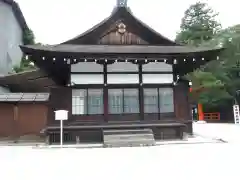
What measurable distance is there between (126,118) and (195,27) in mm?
27559

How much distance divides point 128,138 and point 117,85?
8.23 ft

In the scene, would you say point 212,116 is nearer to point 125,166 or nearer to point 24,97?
point 24,97

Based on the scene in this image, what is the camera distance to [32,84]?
16641 millimetres

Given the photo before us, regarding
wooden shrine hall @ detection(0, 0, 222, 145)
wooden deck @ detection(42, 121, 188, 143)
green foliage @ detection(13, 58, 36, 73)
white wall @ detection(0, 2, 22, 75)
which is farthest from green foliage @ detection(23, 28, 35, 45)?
A: wooden deck @ detection(42, 121, 188, 143)

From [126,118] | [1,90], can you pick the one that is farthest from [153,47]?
[1,90]

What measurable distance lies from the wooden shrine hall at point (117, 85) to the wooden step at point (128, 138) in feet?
0.91

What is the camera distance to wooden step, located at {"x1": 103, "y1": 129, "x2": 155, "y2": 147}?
11.1 m

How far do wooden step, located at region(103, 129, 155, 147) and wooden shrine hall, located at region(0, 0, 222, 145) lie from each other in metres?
0.28

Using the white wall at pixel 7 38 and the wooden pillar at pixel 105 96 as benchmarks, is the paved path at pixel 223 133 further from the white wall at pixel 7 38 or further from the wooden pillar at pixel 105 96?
the white wall at pixel 7 38

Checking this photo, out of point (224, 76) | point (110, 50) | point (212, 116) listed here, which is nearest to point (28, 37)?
point (110, 50)

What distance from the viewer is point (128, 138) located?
11469mm

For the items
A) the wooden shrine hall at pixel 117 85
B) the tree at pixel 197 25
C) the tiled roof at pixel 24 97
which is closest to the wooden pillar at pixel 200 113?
the tree at pixel 197 25

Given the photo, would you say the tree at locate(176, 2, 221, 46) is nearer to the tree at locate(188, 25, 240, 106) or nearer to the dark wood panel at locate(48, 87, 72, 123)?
the tree at locate(188, 25, 240, 106)

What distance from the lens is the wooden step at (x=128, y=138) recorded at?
11.1m
